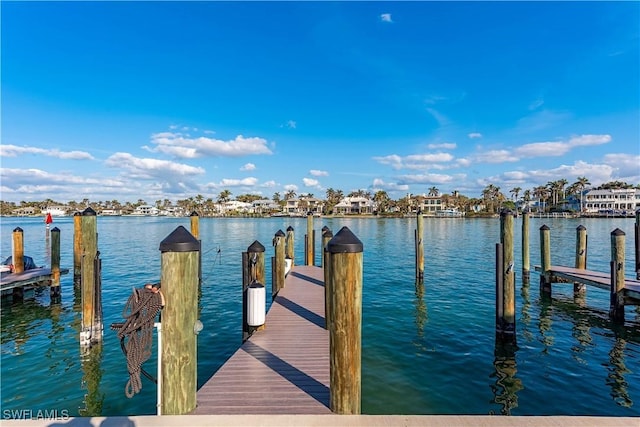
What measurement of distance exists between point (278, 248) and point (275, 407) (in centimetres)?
823

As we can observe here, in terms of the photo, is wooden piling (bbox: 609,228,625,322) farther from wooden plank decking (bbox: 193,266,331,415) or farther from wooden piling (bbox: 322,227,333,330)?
wooden plank decking (bbox: 193,266,331,415)

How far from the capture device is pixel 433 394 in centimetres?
710

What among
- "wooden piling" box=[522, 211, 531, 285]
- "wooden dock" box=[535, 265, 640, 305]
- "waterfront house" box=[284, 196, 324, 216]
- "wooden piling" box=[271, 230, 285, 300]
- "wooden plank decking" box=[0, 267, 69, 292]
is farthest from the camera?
"waterfront house" box=[284, 196, 324, 216]

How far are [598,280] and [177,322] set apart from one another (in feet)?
49.2

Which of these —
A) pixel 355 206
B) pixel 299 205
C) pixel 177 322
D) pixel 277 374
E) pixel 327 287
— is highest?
pixel 299 205

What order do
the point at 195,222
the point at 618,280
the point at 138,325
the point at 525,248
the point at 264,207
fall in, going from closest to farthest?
the point at 138,325 < the point at 618,280 < the point at 525,248 < the point at 195,222 < the point at 264,207

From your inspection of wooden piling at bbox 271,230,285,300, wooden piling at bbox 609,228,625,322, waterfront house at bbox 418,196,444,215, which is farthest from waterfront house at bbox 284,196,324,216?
wooden piling at bbox 609,228,625,322

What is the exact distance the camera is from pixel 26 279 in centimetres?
1412

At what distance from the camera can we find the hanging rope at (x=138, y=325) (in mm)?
4109

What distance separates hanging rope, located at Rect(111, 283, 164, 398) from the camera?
4.11m

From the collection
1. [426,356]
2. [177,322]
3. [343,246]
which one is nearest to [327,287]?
[426,356]

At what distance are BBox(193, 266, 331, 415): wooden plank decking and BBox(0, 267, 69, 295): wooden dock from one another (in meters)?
11.6

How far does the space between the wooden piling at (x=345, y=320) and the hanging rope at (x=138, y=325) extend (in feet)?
7.18

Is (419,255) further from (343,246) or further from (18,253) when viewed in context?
(18,253)
